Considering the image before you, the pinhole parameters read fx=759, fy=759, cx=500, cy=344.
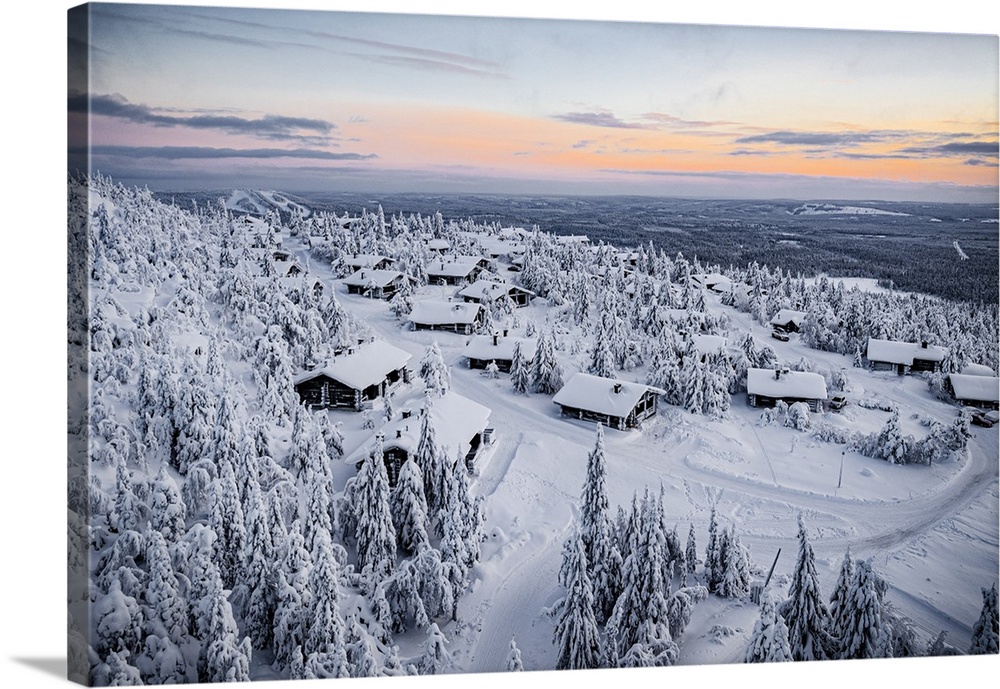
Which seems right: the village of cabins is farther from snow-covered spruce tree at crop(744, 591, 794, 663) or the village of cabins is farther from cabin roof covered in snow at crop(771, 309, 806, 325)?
snow-covered spruce tree at crop(744, 591, 794, 663)

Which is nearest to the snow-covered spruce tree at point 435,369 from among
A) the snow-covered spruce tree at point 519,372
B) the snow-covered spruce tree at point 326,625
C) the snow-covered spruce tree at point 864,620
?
the snow-covered spruce tree at point 519,372

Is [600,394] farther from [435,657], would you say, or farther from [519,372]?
[435,657]

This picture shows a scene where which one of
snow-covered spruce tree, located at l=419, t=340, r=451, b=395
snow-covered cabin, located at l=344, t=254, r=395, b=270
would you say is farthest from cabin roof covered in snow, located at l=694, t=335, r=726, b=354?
snow-covered cabin, located at l=344, t=254, r=395, b=270

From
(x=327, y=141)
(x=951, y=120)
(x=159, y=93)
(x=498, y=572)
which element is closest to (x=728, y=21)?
(x=951, y=120)

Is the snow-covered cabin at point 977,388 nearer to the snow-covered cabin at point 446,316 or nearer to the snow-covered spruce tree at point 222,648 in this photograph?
the snow-covered cabin at point 446,316

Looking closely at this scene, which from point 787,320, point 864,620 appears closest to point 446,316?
point 787,320
